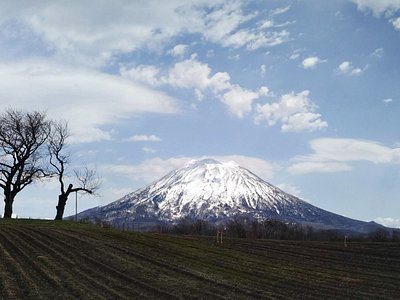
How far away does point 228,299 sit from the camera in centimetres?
2030

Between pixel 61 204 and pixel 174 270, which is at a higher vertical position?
pixel 61 204

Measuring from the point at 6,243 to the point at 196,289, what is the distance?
64.1 ft

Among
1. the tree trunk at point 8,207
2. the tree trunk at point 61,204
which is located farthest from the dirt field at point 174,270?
the tree trunk at point 61,204

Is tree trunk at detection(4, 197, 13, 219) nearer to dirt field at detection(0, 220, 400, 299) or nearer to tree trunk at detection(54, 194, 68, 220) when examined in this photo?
tree trunk at detection(54, 194, 68, 220)

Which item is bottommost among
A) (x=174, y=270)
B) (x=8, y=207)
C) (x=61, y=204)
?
(x=174, y=270)

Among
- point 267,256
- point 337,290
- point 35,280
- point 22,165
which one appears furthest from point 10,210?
point 337,290

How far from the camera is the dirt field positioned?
71.0 feet

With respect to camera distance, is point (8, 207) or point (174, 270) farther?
point (8, 207)

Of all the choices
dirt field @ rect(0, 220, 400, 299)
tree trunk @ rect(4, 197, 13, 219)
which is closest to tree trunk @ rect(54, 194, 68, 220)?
tree trunk @ rect(4, 197, 13, 219)

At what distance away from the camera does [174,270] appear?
2844 centimetres

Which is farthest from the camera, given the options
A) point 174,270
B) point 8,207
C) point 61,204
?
point 61,204

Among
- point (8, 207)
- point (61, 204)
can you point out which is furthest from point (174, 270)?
point (61, 204)

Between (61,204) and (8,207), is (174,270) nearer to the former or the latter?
(8,207)

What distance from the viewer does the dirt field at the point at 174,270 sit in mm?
21641
